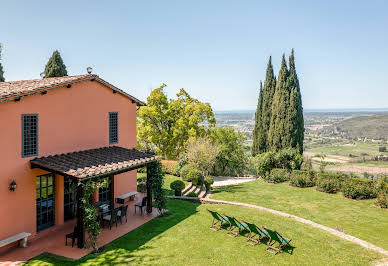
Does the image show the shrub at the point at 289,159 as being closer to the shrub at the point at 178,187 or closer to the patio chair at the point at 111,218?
the shrub at the point at 178,187

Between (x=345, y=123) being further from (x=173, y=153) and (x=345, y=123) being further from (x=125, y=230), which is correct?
(x=125, y=230)

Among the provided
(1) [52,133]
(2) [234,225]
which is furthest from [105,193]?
(2) [234,225]

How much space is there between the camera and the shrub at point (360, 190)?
17.9 meters

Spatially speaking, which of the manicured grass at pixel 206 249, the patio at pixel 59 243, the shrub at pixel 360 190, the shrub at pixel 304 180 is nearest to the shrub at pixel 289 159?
the shrub at pixel 304 180

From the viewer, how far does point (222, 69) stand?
40.9 m

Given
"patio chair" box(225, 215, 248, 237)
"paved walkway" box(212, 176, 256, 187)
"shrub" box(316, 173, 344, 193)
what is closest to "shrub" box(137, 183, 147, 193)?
"paved walkway" box(212, 176, 256, 187)

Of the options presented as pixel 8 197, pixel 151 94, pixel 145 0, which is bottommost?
pixel 8 197

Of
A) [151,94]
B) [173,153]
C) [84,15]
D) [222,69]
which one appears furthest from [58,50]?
[222,69]

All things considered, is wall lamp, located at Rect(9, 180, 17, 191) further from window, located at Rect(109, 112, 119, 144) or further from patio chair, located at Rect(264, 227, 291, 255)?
patio chair, located at Rect(264, 227, 291, 255)

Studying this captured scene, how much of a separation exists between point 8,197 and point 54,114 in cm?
394

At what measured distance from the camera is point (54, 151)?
1146 cm

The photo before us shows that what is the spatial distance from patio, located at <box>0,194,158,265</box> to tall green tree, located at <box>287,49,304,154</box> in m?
20.4

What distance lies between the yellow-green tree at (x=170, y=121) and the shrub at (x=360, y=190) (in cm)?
1724

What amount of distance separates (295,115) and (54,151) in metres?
Result: 24.6
